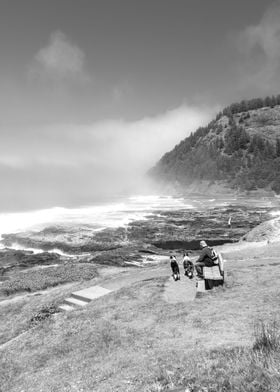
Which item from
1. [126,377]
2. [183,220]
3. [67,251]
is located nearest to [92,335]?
[126,377]

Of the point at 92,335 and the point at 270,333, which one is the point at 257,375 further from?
the point at 92,335

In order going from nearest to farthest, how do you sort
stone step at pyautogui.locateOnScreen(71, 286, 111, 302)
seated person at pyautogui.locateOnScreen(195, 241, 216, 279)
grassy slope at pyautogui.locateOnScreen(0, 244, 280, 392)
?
grassy slope at pyautogui.locateOnScreen(0, 244, 280, 392) < seated person at pyautogui.locateOnScreen(195, 241, 216, 279) < stone step at pyautogui.locateOnScreen(71, 286, 111, 302)

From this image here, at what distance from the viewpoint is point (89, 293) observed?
1504cm

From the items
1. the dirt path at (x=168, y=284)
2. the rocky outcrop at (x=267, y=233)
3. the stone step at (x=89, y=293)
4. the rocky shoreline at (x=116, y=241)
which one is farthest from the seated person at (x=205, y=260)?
the rocky outcrop at (x=267, y=233)

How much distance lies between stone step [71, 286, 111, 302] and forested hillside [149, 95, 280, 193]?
110 m

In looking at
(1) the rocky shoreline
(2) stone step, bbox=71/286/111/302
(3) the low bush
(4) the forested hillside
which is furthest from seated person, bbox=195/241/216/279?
(4) the forested hillside

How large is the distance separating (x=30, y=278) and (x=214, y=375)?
1906 centimetres

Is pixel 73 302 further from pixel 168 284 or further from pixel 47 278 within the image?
pixel 47 278

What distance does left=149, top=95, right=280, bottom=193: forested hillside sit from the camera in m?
135

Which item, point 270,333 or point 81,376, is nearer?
point 270,333

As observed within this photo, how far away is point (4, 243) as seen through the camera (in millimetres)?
38656

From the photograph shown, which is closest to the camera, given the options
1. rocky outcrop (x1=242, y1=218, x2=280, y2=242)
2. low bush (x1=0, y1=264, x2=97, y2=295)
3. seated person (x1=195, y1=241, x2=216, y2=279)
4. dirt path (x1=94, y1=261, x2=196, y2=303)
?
dirt path (x1=94, y1=261, x2=196, y2=303)

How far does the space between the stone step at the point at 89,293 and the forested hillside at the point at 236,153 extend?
10957 cm

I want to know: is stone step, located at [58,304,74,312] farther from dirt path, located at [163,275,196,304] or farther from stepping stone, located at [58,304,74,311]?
dirt path, located at [163,275,196,304]
